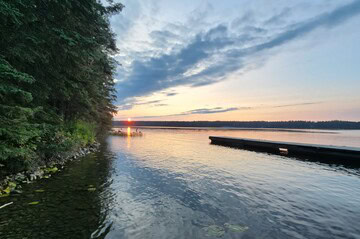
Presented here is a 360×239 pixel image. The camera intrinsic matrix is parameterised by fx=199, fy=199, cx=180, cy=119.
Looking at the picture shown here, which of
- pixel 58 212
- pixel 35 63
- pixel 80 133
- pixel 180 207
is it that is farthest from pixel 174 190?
pixel 80 133

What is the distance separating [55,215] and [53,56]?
8672 millimetres

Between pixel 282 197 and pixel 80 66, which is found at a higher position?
pixel 80 66

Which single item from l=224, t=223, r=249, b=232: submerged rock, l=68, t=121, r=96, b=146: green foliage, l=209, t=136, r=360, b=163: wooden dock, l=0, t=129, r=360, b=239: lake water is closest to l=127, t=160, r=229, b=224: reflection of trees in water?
l=0, t=129, r=360, b=239: lake water

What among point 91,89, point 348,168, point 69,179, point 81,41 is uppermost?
point 81,41

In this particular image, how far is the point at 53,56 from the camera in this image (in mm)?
11211

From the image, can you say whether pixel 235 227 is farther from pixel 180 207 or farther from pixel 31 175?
pixel 31 175

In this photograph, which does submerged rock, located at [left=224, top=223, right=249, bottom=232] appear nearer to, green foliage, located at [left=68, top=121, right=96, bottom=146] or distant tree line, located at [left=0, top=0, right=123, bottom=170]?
distant tree line, located at [left=0, top=0, right=123, bottom=170]

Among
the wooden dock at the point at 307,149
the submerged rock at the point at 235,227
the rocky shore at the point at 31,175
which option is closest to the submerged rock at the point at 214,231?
the submerged rock at the point at 235,227

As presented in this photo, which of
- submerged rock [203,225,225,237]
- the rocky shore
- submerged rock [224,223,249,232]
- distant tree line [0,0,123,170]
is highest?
distant tree line [0,0,123,170]

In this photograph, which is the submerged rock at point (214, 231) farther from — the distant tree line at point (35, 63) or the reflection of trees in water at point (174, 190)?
the distant tree line at point (35, 63)

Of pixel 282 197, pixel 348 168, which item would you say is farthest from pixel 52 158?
pixel 348 168

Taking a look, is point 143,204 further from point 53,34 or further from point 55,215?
point 53,34

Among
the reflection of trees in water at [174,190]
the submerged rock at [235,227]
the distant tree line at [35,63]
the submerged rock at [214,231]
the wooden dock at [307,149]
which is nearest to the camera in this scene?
the submerged rock at [214,231]

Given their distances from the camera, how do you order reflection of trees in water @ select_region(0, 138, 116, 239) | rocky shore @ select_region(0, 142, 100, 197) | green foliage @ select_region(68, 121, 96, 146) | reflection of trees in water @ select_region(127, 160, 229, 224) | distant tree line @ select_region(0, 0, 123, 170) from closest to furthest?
reflection of trees in water @ select_region(0, 138, 116, 239) → distant tree line @ select_region(0, 0, 123, 170) → reflection of trees in water @ select_region(127, 160, 229, 224) → rocky shore @ select_region(0, 142, 100, 197) → green foliage @ select_region(68, 121, 96, 146)
